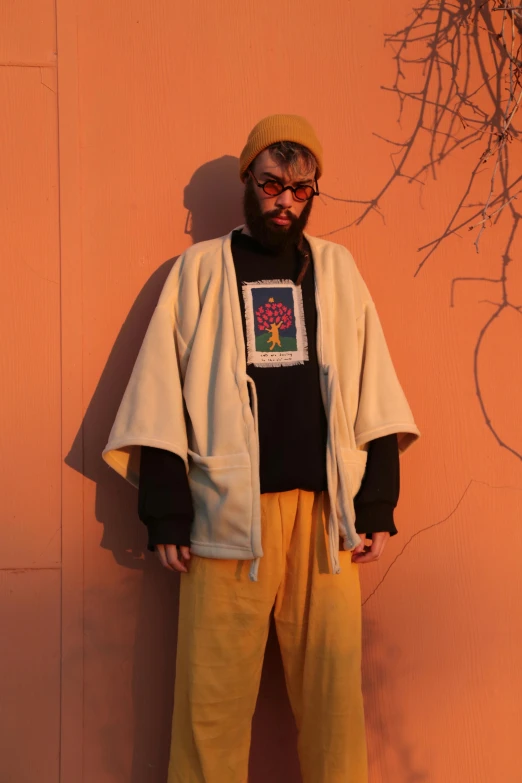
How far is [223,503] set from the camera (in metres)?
1.80

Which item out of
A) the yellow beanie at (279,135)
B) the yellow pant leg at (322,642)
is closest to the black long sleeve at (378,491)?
the yellow pant leg at (322,642)

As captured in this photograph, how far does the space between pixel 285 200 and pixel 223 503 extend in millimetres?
822

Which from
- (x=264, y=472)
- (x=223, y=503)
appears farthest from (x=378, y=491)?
(x=223, y=503)

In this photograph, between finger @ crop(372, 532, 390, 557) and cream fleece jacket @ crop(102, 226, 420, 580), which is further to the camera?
finger @ crop(372, 532, 390, 557)

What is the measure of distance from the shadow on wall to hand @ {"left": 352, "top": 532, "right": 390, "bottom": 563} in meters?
0.44

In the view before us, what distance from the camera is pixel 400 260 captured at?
7.54 feet

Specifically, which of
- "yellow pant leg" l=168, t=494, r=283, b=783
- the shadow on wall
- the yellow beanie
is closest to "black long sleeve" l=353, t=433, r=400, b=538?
"yellow pant leg" l=168, t=494, r=283, b=783

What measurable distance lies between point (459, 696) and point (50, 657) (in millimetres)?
1296

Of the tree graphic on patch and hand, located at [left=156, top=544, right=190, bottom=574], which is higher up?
the tree graphic on patch

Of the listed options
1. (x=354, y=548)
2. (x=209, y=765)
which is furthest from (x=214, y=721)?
(x=354, y=548)

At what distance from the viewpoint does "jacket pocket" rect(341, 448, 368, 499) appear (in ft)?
6.12

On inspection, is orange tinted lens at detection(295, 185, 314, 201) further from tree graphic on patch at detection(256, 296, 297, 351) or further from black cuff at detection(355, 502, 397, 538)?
black cuff at detection(355, 502, 397, 538)

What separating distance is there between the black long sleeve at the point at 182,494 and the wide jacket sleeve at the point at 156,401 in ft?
0.18

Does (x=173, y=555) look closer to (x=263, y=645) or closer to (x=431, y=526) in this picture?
(x=263, y=645)
